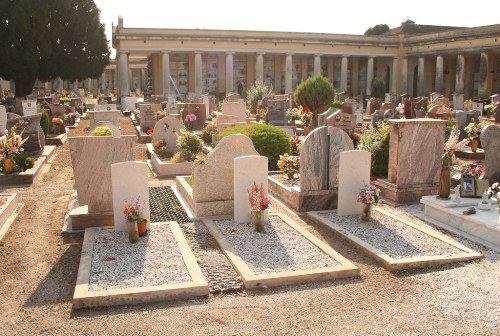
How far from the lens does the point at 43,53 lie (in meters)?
33.9

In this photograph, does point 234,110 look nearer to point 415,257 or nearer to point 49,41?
point 415,257

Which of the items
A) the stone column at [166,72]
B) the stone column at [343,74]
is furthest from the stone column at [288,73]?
the stone column at [166,72]

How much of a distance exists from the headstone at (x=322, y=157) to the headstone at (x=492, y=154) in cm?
264

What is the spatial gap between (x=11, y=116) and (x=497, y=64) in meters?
37.6

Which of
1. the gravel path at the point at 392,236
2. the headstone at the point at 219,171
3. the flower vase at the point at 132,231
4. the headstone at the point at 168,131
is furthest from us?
the headstone at the point at 168,131

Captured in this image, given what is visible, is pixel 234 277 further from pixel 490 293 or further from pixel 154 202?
pixel 154 202

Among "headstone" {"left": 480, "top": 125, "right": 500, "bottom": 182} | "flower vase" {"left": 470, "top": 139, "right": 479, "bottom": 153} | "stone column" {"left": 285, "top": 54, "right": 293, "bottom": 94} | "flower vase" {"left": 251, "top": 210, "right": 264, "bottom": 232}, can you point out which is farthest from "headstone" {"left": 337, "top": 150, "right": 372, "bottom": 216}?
"stone column" {"left": 285, "top": 54, "right": 293, "bottom": 94}

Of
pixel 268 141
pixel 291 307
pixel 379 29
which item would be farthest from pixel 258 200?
pixel 379 29

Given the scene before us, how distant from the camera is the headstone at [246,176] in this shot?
787 cm

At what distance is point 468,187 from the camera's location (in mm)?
8844

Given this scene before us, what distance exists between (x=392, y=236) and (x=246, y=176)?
239 cm

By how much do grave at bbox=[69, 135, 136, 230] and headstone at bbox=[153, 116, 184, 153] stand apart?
6394 millimetres

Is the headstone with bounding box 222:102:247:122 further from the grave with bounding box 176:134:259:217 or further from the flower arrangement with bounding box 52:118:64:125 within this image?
the grave with bounding box 176:134:259:217

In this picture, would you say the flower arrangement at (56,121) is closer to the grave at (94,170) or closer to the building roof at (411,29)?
the grave at (94,170)
